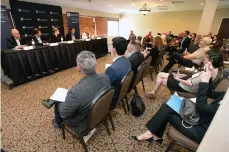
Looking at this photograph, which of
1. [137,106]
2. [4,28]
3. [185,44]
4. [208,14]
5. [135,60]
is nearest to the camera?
[137,106]

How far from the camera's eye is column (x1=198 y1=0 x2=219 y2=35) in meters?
4.92

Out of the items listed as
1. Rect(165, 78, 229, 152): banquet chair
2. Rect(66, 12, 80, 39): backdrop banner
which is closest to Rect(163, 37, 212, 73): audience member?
Rect(165, 78, 229, 152): banquet chair

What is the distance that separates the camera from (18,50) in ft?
9.80

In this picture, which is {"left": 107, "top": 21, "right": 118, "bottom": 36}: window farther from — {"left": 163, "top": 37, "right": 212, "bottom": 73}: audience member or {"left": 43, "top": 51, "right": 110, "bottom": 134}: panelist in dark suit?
{"left": 43, "top": 51, "right": 110, "bottom": 134}: panelist in dark suit

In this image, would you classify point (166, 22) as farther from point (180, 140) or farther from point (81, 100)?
point (81, 100)

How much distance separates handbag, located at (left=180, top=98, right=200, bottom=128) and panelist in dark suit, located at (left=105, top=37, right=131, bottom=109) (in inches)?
30.0

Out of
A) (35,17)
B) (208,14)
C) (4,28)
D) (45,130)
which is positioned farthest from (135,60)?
(35,17)

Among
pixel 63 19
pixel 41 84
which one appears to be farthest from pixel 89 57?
pixel 63 19

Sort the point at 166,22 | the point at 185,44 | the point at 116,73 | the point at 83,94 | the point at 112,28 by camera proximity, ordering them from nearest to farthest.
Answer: the point at 83,94 < the point at 116,73 < the point at 185,44 < the point at 166,22 < the point at 112,28

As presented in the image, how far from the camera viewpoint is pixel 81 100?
1145mm

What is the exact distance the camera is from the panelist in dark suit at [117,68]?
1.69 m

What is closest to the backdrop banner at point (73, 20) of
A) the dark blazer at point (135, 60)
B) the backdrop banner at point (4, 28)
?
the backdrop banner at point (4, 28)

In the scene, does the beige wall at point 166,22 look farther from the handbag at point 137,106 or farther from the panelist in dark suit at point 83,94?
the panelist in dark suit at point 83,94

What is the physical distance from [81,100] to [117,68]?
741mm
